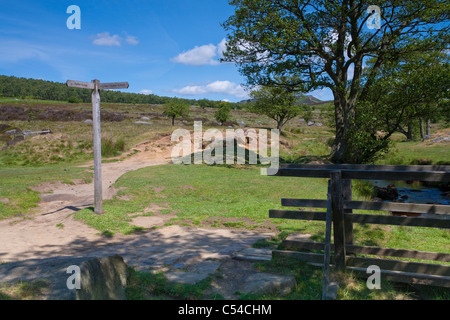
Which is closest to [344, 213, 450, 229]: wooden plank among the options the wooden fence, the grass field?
the wooden fence

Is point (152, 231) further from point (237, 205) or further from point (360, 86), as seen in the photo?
point (360, 86)

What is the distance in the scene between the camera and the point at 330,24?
745 inches

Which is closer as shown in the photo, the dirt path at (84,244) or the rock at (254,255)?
the dirt path at (84,244)

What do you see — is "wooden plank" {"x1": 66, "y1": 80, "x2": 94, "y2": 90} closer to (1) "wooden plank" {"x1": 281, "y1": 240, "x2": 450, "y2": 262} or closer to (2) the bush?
(1) "wooden plank" {"x1": 281, "y1": 240, "x2": 450, "y2": 262}

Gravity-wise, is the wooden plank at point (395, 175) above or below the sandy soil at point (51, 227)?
above

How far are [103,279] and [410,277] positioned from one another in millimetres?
4397

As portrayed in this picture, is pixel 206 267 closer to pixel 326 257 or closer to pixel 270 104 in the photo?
pixel 326 257

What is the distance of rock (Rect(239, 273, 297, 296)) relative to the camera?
14.9 feet

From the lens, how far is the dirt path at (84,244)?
4.79 meters

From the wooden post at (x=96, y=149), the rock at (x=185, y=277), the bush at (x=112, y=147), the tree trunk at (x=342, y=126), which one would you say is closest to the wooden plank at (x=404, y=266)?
the rock at (x=185, y=277)

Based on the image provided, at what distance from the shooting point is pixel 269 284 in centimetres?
462

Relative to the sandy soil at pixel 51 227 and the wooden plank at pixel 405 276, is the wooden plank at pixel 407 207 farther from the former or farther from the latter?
the sandy soil at pixel 51 227

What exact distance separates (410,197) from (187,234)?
1506 cm

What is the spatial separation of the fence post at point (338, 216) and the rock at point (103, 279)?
10.3 ft
